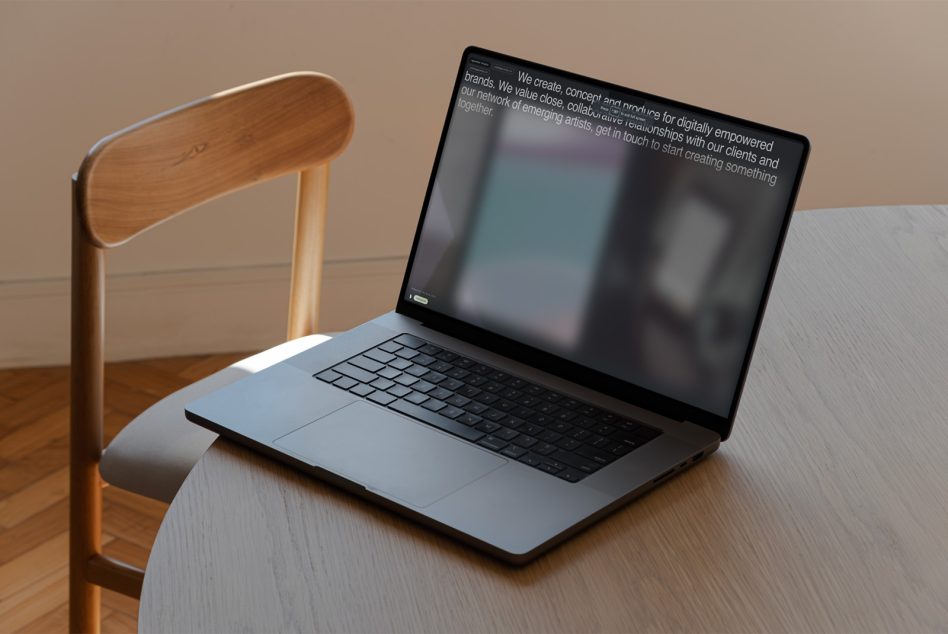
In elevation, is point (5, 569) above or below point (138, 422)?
below

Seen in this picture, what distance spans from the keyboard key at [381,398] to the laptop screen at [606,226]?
12 centimetres

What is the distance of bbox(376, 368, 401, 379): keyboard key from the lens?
888mm

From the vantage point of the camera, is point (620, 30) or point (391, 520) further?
point (620, 30)

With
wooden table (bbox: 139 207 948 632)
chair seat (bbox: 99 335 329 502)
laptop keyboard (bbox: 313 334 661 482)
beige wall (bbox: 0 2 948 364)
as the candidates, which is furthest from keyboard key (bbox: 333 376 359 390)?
beige wall (bbox: 0 2 948 364)

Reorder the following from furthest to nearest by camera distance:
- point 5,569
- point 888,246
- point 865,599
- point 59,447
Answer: point 59,447 < point 5,569 < point 888,246 < point 865,599

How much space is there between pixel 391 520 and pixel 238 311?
1841 mm

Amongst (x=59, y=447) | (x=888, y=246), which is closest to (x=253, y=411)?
(x=888, y=246)

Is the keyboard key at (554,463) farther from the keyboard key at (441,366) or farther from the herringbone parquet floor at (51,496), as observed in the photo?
the herringbone parquet floor at (51,496)

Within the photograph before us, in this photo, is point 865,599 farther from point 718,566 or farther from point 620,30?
point 620,30

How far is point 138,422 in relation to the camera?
1269mm

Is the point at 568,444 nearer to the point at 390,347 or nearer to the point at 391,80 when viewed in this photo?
the point at 390,347

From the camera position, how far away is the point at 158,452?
1.23m

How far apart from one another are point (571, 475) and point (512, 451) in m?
0.05

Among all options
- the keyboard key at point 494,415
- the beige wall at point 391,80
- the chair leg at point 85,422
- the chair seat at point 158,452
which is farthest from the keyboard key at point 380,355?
the beige wall at point 391,80
